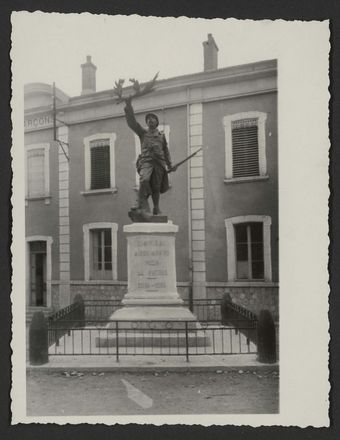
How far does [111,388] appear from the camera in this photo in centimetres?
595

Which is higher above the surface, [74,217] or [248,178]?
[248,178]

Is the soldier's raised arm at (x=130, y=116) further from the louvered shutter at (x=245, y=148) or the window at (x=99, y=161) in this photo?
the window at (x=99, y=161)

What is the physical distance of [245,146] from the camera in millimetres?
11492

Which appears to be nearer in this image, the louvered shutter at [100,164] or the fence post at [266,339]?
the fence post at [266,339]

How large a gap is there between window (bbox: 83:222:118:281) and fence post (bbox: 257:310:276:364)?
651 centimetres

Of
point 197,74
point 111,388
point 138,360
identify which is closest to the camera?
point 111,388

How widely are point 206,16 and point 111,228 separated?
8.44 metres

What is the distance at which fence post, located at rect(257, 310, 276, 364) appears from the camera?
6602mm

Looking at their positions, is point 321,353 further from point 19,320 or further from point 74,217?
point 74,217

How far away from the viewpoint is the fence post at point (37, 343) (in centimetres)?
669

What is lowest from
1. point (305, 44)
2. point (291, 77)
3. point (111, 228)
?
point (111, 228)

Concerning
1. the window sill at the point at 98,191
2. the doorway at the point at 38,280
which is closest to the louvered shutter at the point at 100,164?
the window sill at the point at 98,191

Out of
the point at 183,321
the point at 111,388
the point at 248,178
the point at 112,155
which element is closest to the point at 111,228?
the point at 112,155

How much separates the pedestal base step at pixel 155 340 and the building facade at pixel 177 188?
389 centimetres
